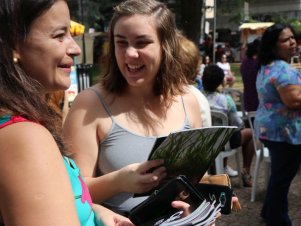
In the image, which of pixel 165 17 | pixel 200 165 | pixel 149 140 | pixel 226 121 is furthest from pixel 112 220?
pixel 226 121

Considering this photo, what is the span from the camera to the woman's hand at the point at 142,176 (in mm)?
1457

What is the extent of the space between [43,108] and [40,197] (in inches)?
9.7

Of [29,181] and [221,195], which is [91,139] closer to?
[221,195]

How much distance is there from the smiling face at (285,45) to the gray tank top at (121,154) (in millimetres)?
2162

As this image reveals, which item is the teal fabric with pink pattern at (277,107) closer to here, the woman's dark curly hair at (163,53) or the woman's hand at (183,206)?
the woman's dark curly hair at (163,53)

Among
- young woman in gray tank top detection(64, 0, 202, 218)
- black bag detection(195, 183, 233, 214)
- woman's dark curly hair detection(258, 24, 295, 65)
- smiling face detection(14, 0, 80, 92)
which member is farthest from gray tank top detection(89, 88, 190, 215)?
woman's dark curly hair detection(258, 24, 295, 65)

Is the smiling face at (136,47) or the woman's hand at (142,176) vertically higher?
the smiling face at (136,47)

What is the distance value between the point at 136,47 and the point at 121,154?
468mm

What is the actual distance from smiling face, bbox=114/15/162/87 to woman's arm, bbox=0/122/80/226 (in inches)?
40.3

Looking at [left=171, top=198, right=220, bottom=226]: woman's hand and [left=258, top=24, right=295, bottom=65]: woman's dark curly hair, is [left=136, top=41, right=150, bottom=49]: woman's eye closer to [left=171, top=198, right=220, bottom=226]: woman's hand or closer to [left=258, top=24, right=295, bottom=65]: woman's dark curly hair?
[left=171, top=198, right=220, bottom=226]: woman's hand

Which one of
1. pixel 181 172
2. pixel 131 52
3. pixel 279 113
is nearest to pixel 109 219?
pixel 181 172

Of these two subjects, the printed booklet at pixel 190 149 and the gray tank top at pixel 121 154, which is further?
the gray tank top at pixel 121 154

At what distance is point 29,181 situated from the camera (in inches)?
32.9

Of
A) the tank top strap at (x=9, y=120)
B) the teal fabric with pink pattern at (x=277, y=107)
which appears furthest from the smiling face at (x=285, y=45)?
the tank top strap at (x=9, y=120)
